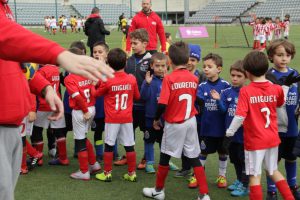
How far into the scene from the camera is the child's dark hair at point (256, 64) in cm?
407

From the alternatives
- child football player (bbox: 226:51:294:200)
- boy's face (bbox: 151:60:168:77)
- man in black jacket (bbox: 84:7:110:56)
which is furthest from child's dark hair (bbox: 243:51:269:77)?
man in black jacket (bbox: 84:7:110:56)

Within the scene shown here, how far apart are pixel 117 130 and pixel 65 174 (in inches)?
36.9

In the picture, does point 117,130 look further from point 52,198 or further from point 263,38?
point 263,38

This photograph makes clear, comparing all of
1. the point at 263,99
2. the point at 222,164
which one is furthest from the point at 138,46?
the point at 263,99

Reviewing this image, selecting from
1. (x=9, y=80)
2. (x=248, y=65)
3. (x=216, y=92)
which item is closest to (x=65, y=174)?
(x=216, y=92)

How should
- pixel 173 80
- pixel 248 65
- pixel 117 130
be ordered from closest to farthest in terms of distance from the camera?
pixel 248 65 → pixel 173 80 → pixel 117 130

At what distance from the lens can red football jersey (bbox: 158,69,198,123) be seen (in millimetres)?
4512

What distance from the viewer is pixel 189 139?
4672mm

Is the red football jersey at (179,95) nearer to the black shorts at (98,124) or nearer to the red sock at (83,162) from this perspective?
the red sock at (83,162)

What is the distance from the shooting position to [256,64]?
407cm

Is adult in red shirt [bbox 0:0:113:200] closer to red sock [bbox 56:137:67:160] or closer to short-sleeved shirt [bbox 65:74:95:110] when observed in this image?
short-sleeved shirt [bbox 65:74:95:110]

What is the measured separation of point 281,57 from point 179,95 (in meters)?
1.06

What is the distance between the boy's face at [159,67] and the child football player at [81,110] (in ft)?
2.44

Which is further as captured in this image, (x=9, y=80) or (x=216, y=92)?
(x=216, y=92)
